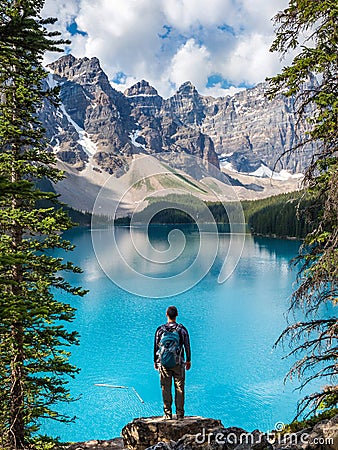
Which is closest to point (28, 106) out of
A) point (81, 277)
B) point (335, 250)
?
point (335, 250)

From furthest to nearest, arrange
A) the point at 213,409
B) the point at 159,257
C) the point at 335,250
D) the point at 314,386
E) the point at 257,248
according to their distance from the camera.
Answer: the point at 257,248 < the point at 159,257 < the point at 314,386 < the point at 213,409 < the point at 335,250

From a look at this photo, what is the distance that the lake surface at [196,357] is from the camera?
15.0 m

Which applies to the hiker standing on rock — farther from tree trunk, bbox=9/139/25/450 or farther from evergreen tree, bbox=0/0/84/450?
tree trunk, bbox=9/139/25/450

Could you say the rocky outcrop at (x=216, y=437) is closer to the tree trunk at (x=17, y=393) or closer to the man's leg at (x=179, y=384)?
the man's leg at (x=179, y=384)

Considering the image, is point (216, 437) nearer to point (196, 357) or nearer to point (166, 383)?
point (166, 383)

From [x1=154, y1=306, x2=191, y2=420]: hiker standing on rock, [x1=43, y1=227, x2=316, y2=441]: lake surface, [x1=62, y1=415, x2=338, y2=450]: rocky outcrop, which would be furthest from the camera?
[x1=43, y1=227, x2=316, y2=441]: lake surface

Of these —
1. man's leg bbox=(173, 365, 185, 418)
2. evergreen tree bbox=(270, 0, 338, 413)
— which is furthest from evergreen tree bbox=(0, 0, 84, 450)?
evergreen tree bbox=(270, 0, 338, 413)

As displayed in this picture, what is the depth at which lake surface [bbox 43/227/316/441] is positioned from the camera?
590 inches

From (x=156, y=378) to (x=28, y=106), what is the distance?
14781 mm

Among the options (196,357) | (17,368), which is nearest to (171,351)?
(17,368)

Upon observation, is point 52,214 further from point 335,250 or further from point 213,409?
point 213,409

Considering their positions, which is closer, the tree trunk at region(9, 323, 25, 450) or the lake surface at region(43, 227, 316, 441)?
the tree trunk at region(9, 323, 25, 450)

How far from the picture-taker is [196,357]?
20406 mm

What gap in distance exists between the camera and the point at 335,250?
5.48 meters
